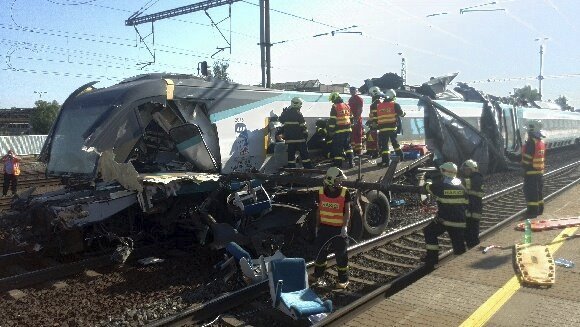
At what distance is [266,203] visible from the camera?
25.2 ft

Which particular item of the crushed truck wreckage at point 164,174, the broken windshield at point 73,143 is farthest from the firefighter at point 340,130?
the broken windshield at point 73,143

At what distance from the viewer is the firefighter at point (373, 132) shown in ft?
35.3

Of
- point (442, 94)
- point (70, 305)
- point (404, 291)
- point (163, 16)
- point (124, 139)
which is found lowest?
point (70, 305)

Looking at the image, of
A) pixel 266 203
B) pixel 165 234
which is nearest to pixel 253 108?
pixel 266 203

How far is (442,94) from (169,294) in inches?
485

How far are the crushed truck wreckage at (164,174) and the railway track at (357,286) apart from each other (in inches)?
23.3

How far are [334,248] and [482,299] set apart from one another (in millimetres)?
2250

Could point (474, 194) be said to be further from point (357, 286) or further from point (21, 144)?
point (21, 144)

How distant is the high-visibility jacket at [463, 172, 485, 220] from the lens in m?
7.06

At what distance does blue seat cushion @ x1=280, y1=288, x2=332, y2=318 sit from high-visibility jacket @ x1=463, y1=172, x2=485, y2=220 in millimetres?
3054

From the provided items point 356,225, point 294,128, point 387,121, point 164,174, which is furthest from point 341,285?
point 387,121

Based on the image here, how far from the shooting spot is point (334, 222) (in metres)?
6.40

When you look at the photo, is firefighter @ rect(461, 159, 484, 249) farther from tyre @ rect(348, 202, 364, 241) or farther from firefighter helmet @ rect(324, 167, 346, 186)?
firefighter helmet @ rect(324, 167, 346, 186)

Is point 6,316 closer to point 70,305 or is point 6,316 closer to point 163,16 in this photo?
point 70,305
